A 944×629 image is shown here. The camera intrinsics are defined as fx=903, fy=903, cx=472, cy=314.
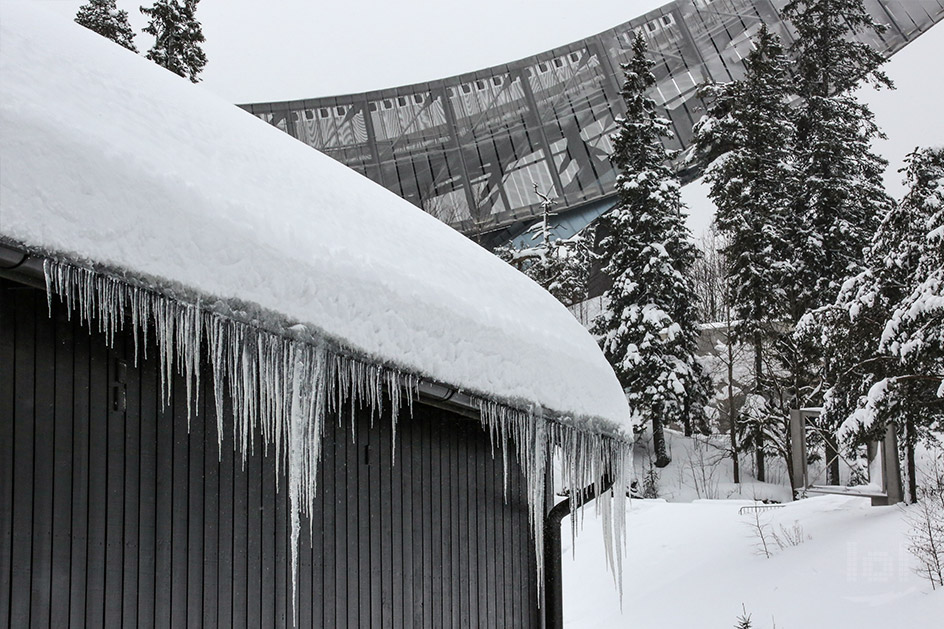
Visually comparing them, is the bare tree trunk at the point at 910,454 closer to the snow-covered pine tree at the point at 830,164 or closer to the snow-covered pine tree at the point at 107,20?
the snow-covered pine tree at the point at 830,164

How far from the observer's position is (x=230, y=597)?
4566 millimetres

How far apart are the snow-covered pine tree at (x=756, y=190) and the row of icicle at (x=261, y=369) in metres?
15.7

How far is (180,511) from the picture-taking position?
4.38 m

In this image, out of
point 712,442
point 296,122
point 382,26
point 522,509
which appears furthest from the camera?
point 382,26

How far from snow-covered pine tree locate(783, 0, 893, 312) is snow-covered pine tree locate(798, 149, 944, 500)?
550 cm

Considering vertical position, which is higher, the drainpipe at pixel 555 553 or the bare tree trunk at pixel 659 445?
the bare tree trunk at pixel 659 445

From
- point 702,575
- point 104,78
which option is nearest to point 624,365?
point 702,575

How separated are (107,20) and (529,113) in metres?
15.4

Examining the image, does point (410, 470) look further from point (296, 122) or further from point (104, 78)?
point (296, 122)

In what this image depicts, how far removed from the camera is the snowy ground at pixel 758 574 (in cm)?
1109

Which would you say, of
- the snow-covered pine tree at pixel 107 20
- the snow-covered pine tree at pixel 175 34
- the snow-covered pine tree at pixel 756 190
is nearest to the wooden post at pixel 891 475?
the snow-covered pine tree at pixel 756 190

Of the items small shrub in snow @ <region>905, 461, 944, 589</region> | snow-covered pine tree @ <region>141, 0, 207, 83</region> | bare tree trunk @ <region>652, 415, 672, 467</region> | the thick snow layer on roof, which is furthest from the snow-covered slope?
snow-covered pine tree @ <region>141, 0, 207, 83</region>

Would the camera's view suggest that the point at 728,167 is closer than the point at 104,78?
No

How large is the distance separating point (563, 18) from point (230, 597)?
89005 millimetres
